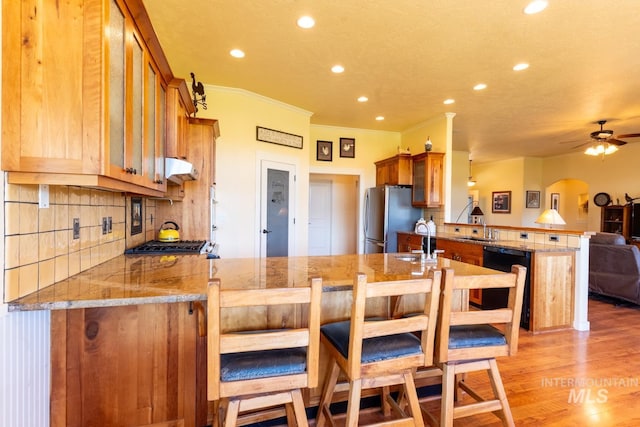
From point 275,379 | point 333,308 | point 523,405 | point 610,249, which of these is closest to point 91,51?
point 275,379

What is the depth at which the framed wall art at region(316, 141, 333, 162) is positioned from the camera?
576 cm

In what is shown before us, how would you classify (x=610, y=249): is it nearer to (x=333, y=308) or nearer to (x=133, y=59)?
(x=333, y=308)

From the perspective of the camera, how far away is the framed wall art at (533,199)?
8.40 m

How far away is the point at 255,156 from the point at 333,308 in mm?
2946

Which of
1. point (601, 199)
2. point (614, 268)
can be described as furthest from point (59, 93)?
point (601, 199)

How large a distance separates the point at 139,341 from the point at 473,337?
1.63 meters

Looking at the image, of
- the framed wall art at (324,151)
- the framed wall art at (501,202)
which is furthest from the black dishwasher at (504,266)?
the framed wall art at (501,202)

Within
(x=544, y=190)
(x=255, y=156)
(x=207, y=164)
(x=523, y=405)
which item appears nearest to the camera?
(x=523, y=405)

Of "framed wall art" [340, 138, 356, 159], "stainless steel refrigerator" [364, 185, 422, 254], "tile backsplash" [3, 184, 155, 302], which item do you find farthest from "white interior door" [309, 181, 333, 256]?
"tile backsplash" [3, 184, 155, 302]

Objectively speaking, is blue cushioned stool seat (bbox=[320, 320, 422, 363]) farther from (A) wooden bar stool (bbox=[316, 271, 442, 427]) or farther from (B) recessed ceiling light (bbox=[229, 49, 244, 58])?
(B) recessed ceiling light (bbox=[229, 49, 244, 58])

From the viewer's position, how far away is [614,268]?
13.2ft

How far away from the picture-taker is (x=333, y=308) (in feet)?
6.09

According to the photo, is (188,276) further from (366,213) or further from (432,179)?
(366,213)

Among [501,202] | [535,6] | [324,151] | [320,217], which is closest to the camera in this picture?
[535,6]
